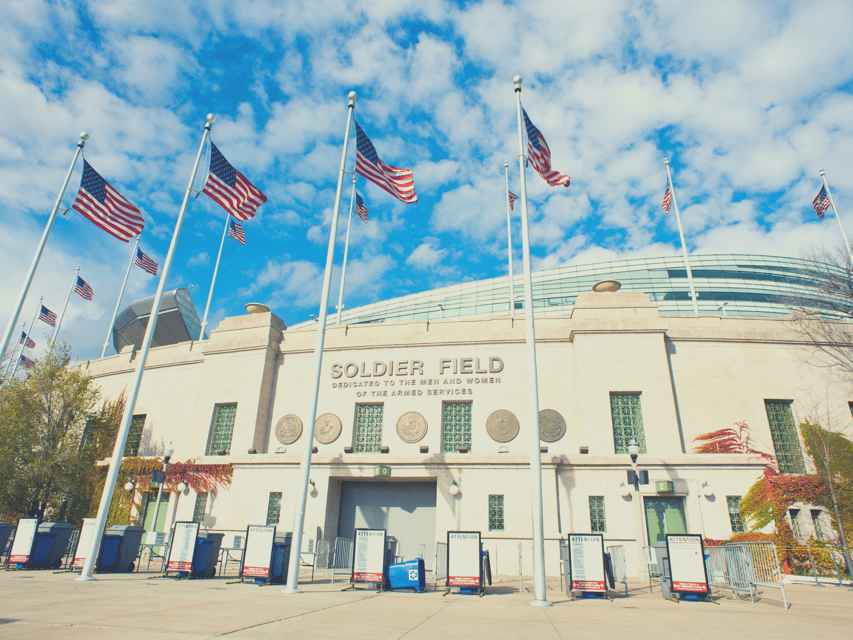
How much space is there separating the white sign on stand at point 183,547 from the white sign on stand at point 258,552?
6.19 ft

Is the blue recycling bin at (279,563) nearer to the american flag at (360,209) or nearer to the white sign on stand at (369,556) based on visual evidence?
the white sign on stand at (369,556)

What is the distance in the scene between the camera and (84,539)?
628 inches

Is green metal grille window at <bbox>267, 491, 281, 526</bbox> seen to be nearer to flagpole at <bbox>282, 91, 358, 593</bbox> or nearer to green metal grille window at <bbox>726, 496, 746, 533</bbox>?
flagpole at <bbox>282, 91, 358, 593</bbox>

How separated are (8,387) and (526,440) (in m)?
27.7

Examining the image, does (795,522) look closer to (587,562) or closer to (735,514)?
(735,514)

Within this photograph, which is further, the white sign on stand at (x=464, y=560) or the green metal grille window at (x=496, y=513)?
the green metal grille window at (x=496, y=513)

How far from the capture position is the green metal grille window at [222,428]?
85.1ft

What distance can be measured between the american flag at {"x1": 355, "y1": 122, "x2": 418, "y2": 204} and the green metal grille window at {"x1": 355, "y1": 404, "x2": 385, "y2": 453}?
11.6 meters

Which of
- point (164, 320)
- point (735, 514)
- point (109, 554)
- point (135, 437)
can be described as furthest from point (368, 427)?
point (164, 320)

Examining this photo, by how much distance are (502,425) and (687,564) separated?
12.0 metres

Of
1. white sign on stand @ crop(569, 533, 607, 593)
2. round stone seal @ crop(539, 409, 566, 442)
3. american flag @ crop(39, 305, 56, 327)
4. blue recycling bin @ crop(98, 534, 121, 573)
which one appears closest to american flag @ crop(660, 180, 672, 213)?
round stone seal @ crop(539, 409, 566, 442)

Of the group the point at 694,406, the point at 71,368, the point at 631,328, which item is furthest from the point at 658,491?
the point at 71,368

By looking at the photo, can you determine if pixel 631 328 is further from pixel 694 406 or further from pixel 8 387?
pixel 8 387

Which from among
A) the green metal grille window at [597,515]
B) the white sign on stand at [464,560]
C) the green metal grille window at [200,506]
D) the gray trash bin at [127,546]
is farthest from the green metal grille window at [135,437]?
the green metal grille window at [597,515]
